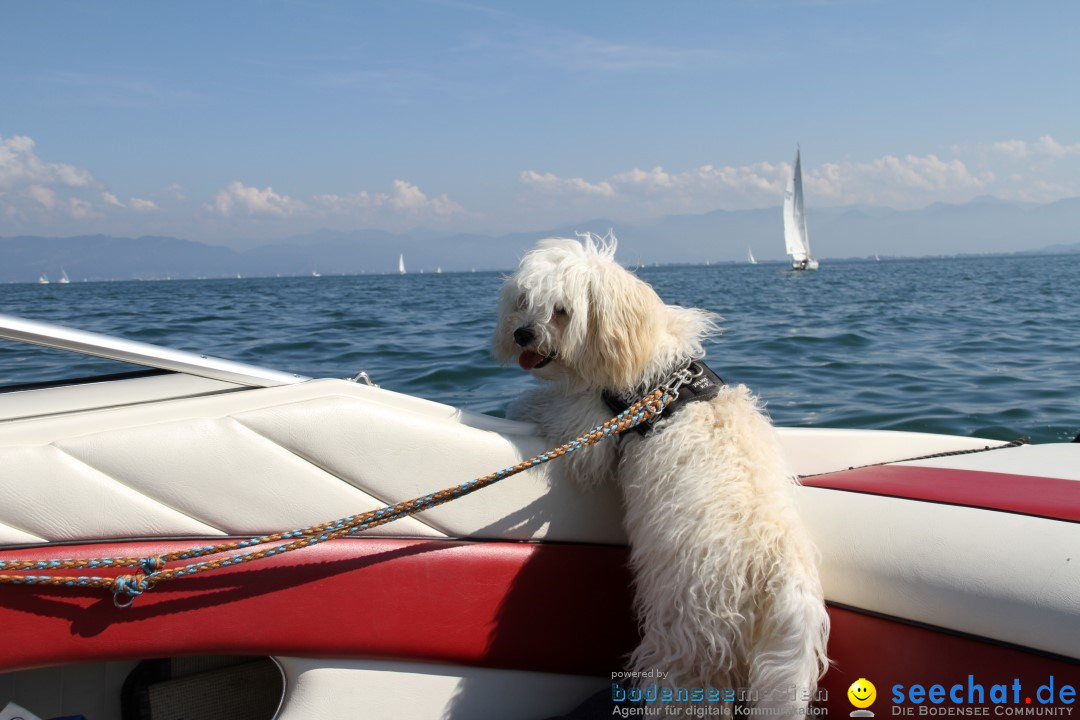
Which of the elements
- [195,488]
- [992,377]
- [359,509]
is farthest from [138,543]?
[992,377]

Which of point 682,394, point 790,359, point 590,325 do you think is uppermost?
point 590,325

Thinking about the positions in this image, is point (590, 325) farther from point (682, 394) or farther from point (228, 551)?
point (228, 551)

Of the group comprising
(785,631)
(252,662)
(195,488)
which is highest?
(195,488)

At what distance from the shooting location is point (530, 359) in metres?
2.26

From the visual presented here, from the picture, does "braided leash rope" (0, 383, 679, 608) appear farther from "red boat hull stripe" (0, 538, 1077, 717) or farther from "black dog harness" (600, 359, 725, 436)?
"black dog harness" (600, 359, 725, 436)

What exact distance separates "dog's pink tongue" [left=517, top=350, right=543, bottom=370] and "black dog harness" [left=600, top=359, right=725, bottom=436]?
233mm

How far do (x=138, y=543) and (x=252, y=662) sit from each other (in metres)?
0.56

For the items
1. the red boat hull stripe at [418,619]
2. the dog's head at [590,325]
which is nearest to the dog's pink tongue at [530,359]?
the dog's head at [590,325]

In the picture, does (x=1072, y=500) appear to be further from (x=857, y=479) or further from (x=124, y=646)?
(x=124, y=646)

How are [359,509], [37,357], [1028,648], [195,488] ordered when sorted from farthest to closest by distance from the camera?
1. [37,357]
2. [359,509]
3. [195,488]
4. [1028,648]

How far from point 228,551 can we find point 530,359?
991 millimetres

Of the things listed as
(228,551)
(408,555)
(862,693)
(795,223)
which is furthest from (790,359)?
(795,223)

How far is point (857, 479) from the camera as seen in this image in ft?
7.08

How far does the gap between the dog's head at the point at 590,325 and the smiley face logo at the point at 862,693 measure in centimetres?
91
